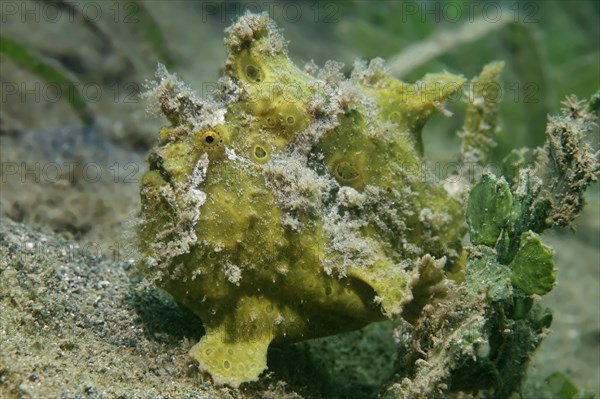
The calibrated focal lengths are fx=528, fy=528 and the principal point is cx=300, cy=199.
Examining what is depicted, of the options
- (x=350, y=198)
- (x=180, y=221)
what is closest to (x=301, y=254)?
(x=350, y=198)

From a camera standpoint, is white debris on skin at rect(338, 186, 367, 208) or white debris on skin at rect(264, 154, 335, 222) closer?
white debris on skin at rect(264, 154, 335, 222)

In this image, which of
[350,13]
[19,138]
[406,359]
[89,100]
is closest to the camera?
[406,359]

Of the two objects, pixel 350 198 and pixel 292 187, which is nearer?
pixel 292 187

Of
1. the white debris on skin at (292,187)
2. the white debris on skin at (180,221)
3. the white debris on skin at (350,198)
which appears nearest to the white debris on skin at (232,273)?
the white debris on skin at (180,221)

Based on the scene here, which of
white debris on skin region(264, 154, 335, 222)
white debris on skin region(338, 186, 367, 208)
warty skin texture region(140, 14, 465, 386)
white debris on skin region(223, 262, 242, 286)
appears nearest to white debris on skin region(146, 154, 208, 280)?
warty skin texture region(140, 14, 465, 386)

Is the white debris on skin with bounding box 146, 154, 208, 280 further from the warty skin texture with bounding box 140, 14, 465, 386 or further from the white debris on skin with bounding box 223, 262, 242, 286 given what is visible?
the white debris on skin with bounding box 223, 262, 242, 286

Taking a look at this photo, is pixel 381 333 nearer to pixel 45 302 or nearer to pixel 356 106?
pixel 356 106

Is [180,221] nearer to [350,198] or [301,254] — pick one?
[301,254]

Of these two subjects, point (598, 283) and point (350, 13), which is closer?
point (598, 283)

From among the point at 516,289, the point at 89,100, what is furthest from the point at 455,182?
the point at 89,100

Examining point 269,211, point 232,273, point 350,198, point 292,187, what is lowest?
point 232,273

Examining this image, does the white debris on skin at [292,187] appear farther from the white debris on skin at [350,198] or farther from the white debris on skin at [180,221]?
the white debris on skin at [180,221]
